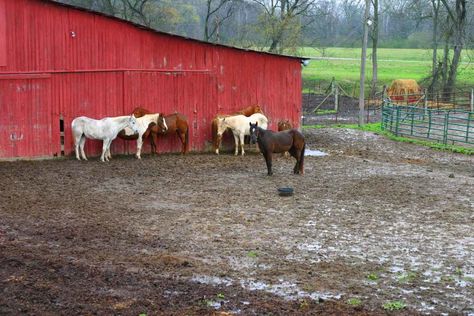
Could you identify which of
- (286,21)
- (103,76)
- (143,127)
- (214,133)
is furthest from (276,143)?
(286,21)

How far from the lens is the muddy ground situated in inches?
283

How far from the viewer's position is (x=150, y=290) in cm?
740

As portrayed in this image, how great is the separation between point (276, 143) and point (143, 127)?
4079 mm

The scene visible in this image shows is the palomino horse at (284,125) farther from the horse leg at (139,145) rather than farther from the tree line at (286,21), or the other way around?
the tree line at (286,21)

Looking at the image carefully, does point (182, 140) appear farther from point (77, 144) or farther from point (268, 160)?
point (268, 160)

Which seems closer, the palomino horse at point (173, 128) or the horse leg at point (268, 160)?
the horse leg at point (268, 160)

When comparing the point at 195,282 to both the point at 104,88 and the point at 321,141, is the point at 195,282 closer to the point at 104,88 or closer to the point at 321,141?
the point at 104,88

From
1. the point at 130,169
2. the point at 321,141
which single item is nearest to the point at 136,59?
the point at 130,169

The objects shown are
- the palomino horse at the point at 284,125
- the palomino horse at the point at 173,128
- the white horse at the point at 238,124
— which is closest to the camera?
the palomino horse at the point at 173,128

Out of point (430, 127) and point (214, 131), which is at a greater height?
point (214, 131)

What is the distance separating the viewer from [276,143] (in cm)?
1534

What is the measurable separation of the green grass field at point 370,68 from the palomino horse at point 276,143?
28162 mm

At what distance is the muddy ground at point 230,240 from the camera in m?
7.19

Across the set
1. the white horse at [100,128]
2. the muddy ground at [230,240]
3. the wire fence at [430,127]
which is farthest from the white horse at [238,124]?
the wire fence at [430,127]
